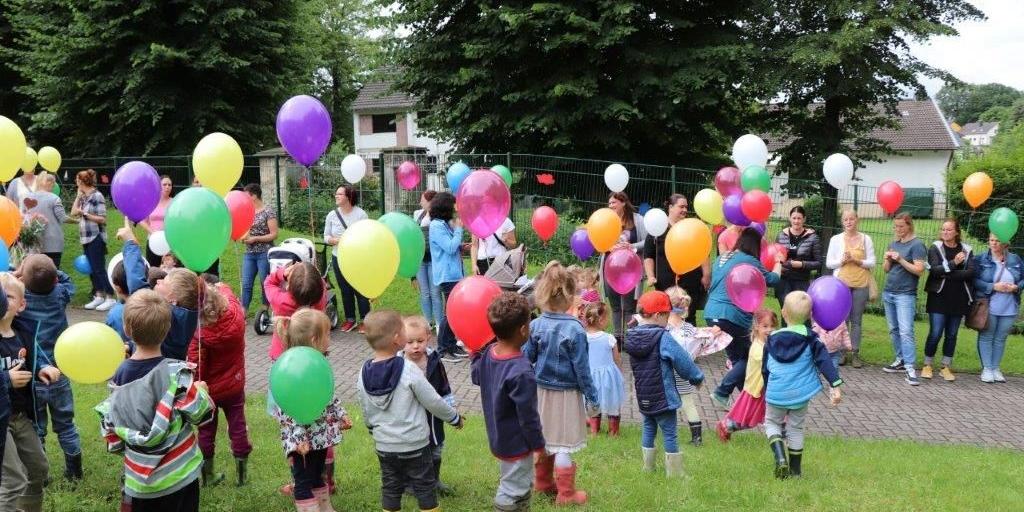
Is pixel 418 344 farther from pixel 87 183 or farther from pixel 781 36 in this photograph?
pixel 781 36

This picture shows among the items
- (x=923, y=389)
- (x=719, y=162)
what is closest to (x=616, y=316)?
(x=923, y=389)

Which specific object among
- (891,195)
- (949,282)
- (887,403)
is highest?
(891,195)

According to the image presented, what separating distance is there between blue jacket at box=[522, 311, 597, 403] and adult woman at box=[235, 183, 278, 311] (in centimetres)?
560

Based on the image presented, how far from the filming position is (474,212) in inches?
242

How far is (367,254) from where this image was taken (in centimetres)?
472

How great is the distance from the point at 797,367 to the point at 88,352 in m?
4.38

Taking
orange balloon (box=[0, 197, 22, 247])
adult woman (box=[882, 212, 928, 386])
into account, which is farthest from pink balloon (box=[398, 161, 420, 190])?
adult woman (box=[882, 212, 928, 386])

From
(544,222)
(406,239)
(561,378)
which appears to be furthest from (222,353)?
(544,222)

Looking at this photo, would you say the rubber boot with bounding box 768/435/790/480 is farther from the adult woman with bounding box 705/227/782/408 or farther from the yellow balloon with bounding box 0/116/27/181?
the yellow balloon with bounding box 0/116/27/181

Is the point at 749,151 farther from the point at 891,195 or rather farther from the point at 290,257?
the point at 290,257

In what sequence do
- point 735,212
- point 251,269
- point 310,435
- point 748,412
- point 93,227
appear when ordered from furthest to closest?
point 93,227 → point 251,269 → point 735,212 → point 748,412 → point 310,435

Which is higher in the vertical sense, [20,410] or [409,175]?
[409,175]

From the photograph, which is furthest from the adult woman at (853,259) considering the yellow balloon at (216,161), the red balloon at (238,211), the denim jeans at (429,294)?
the yellow balloon at (216,161)

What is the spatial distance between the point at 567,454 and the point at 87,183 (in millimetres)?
8341
